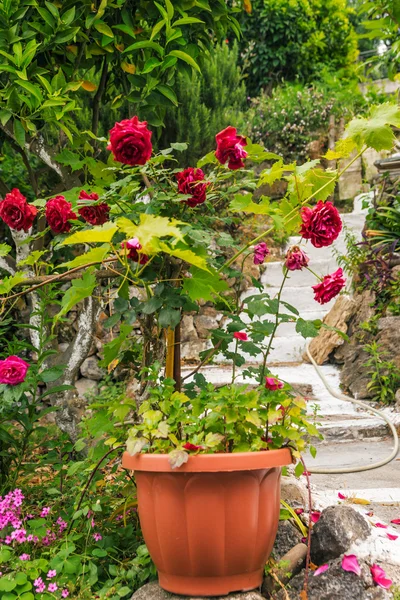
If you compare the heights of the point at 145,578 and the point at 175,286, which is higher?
the point at 175,286

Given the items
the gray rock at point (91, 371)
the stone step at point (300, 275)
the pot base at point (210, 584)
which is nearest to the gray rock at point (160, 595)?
the pot base at point (210, 584)

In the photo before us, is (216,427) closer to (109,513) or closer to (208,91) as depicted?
(109,513)

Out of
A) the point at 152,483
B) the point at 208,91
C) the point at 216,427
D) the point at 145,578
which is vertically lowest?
the point at 145,578

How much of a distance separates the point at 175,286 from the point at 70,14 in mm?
1209

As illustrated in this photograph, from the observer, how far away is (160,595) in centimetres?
165

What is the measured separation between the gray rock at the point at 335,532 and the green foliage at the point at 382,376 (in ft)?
8.53

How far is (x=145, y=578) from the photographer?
1755 mm

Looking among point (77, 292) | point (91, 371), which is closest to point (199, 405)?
point (77, 292)

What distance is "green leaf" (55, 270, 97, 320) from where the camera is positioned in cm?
161

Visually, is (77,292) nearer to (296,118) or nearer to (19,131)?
(19,131)

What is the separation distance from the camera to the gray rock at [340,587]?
5.08 ft

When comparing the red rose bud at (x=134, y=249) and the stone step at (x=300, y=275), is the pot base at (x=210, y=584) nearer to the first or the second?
the red rose bud at (x=134, y=249)

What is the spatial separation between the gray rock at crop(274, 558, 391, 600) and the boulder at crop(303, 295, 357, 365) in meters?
3.57

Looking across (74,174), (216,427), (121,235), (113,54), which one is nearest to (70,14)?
(113,54)
